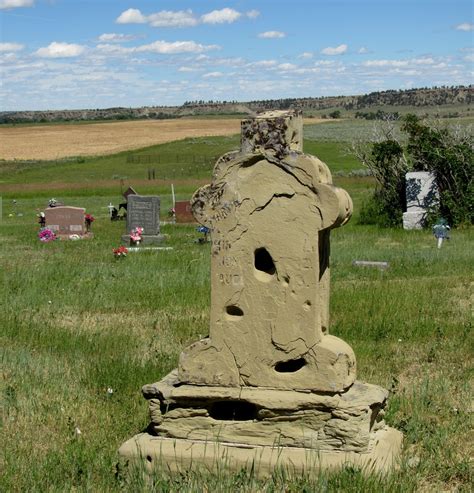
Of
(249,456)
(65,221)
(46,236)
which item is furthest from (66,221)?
(249,456)

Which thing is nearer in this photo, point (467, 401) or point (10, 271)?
point (467, 401)

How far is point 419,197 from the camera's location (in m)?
26.1

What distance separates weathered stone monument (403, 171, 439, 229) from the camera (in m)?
25.9

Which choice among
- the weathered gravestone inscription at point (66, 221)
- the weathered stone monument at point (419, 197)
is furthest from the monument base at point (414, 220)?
the weathered gravestone inscription at point (66, 221)

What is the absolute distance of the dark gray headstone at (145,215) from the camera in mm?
25156

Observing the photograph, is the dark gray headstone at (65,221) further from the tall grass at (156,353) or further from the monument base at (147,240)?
the tall grass at (156,353)

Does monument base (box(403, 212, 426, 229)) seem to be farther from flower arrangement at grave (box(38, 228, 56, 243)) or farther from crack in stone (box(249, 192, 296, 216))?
crack in stone (box(249, 192, 296, 216))

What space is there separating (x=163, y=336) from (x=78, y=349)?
1234 millimetres

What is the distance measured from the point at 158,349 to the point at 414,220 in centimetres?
1597

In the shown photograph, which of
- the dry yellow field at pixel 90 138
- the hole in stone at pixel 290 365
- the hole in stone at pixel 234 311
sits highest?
the hole in stone at pixel 234 311

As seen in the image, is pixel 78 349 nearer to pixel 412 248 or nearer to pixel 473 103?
pixel 412 248

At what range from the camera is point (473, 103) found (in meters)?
165

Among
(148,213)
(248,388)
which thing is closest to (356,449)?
(248,388)

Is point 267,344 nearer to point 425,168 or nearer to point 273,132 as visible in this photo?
point 273,132
